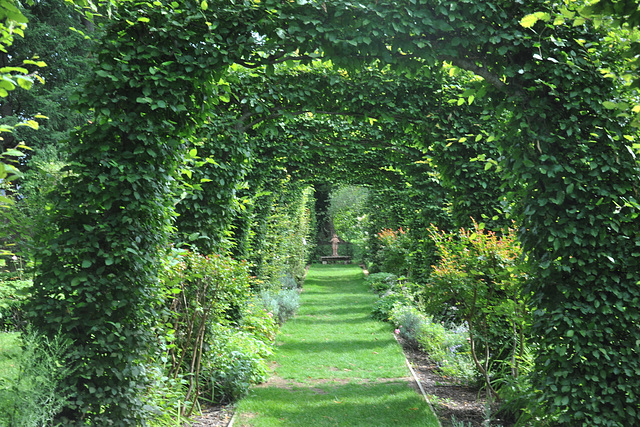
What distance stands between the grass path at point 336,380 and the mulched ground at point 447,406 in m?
0.18

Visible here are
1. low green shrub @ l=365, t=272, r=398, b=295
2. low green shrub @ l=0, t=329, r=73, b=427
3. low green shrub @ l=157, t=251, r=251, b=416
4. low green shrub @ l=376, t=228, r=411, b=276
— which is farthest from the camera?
low green shrub @ l=365, t=272, r=398, b=295

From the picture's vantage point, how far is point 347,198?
32312 mm

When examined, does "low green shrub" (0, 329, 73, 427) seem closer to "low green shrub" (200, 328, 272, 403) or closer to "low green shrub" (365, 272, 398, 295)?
"low green shrub" (200, 328, 272, 403)

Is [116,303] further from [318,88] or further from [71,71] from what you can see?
[71,71]

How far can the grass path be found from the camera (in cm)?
548

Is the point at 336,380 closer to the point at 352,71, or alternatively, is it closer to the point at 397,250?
the point at 352,71

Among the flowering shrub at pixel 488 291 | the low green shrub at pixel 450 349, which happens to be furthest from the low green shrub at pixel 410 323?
the flowering shrub at pixel 488 291

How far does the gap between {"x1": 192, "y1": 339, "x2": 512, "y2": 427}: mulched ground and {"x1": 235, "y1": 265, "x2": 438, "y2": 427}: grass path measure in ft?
0.59

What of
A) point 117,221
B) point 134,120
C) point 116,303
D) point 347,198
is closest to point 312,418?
point 116,303

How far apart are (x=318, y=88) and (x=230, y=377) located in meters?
4.10

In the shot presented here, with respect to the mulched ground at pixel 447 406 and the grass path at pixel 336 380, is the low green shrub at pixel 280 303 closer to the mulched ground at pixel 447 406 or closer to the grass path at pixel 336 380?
the grass path at pixel 336 380

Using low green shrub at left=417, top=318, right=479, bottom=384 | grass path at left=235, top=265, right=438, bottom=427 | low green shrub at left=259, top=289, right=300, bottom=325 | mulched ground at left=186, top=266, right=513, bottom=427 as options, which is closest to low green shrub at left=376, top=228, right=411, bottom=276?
grass path at left=235, top=265, right=438, bottom=427

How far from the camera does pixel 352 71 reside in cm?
411

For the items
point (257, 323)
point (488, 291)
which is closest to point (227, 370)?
point (257, 323)
